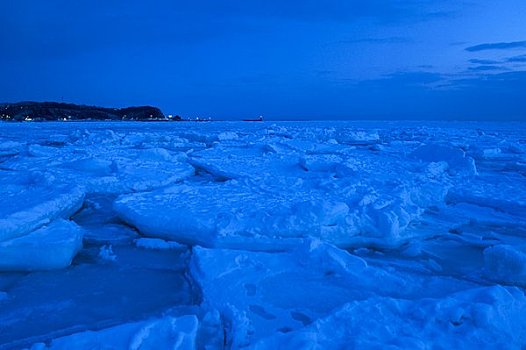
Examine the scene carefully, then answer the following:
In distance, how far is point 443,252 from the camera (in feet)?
11.4

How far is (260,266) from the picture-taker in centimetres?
281

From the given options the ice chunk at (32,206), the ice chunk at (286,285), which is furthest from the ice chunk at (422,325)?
the ice chunk at (32,206)

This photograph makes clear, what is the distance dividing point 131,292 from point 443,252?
8.90ft

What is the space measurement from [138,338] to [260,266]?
1.11 meters

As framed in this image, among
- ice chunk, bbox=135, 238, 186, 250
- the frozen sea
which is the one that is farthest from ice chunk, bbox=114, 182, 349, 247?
ice chunk, bbox=135, 238, 186, 250

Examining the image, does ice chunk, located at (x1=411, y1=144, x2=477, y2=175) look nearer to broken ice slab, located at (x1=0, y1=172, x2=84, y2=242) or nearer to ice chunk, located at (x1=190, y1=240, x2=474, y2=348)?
ice chunk, located at (x1=190, y1=240, x2=474, y2=348)

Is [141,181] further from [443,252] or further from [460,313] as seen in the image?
[460,313]

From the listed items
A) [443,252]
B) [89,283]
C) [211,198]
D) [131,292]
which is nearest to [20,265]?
[89,283]

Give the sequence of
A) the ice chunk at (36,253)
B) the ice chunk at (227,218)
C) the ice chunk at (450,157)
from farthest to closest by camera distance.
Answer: the ice chunk at (450,157) → the ice chunk at (227,218) → the ice chunk at (36,253)

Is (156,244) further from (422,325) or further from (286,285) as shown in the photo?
(422,325)

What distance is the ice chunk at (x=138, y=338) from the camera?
185 cm

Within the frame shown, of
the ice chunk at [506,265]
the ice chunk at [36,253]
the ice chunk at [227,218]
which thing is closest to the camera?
the ice chunk at [506,265]

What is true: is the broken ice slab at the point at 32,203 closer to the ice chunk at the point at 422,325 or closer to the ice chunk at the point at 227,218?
the ice chunk at the point at 227,218

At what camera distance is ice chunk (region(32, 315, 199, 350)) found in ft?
6.06
